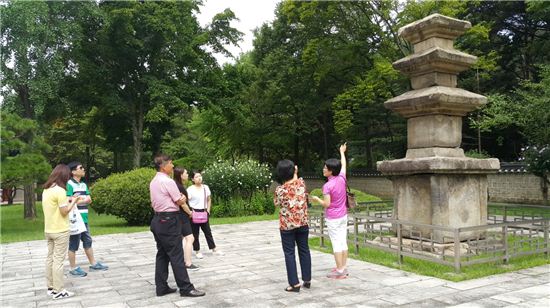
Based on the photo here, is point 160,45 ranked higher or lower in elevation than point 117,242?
higher

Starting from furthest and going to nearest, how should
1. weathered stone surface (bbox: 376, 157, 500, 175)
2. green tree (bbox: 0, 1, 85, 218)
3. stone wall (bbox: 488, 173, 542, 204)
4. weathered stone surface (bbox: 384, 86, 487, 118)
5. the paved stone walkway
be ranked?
stone wall (bbox: 488, 173, 542, 204), green tree (bbox: 0, 1, 85, 218), weathered stone surface (bbox: 384, 86, 487, 118), weathered stone surface (bbox: 376, 157, 500, 175), the paved stone walkway

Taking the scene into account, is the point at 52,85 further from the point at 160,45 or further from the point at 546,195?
the point at 546,195

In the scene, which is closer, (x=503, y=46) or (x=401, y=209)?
(x=401, y=209)

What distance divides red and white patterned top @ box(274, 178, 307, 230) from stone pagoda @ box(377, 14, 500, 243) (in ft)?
10.3

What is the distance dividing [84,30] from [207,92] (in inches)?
303

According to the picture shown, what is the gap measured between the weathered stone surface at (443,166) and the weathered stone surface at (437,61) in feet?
6.28

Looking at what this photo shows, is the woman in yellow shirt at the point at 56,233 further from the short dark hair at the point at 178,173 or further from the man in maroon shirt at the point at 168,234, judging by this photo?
the short dark hair at the point at 178,173

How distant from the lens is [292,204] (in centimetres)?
594

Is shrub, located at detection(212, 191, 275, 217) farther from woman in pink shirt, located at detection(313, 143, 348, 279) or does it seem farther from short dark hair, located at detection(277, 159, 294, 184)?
short dark hair, located at detection(277, 159, 294, 184)

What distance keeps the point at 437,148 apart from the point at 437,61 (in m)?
1.73

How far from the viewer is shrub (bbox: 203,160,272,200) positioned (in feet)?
58.4

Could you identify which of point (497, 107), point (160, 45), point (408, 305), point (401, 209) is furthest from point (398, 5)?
point (408, 305)

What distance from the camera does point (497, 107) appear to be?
58.5ft

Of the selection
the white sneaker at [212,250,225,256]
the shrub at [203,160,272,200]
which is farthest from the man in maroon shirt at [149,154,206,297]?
the shrub at [203,160,272,200]
